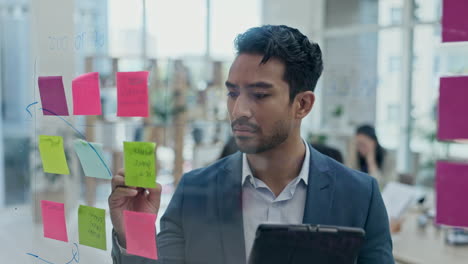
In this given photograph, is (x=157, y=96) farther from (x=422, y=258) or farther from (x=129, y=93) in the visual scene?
(x=422, y=258)

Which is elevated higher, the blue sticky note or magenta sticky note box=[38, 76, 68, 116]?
magenta sticky note box=[38, 76, 68, 116]

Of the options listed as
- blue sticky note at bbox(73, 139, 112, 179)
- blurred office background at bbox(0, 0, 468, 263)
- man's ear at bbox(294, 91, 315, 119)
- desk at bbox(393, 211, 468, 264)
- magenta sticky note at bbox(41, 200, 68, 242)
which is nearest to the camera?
man's ear at bbox(294, 91, 315, 119)

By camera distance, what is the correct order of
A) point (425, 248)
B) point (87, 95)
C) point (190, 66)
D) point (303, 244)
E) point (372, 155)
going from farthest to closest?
point (372, 155), point (425, 248), point (190, 66), point (87, 95), point (303, 244)

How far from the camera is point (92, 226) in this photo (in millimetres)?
1112

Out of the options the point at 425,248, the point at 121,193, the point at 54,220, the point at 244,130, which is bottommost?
the point at 425,248

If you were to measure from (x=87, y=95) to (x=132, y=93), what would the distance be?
0.50 ft

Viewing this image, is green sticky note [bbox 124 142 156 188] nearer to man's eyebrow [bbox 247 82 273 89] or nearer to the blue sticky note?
the blue sticky note

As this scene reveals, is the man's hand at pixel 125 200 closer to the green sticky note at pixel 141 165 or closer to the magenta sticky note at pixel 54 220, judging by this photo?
the green sticky note at pixel 141 165

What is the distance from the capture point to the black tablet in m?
0.72

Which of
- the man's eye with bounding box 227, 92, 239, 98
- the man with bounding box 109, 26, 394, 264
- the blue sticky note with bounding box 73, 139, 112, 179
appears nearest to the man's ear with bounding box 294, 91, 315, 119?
the man with bounding box 109, 26, 394, 264

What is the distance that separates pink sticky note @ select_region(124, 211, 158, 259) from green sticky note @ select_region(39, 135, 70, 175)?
0.26m

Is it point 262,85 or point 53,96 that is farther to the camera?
point 53,96

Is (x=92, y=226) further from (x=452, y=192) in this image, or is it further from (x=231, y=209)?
(x=452, y=192)

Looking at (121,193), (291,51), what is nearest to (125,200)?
(121,193)
